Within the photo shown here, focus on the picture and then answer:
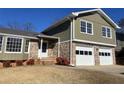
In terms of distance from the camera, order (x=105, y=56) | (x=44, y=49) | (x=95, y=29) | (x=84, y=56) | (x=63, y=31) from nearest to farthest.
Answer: (x=84, y=56), (x=63, y=31), (x=44, y=49), (x=95, y=29), (x=105, y=56)

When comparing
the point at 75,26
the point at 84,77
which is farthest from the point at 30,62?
the point at 84,77

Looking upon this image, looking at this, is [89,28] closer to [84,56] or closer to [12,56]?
[84,56]

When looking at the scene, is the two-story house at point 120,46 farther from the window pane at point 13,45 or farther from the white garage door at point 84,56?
the window pane at point 13,45

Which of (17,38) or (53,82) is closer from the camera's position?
(53,82)

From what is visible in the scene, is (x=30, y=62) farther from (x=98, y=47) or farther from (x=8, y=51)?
(x=98, y=47)

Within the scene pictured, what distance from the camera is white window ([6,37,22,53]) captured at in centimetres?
1705

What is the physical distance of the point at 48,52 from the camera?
20.5m

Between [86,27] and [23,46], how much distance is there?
817 cm

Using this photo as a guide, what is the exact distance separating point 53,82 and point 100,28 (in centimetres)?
1448

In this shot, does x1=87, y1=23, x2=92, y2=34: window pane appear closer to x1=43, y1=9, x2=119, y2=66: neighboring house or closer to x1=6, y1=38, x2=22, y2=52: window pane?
x1=43, y1=9, x2=119, y2=66: neighboring house

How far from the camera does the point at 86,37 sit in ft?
63.7

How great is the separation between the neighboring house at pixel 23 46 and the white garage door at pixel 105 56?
637 cm

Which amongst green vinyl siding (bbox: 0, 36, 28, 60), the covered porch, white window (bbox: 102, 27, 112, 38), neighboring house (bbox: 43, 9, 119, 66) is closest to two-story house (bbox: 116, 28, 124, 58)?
neighboring house (bbox: 43, 9, 119, 66)

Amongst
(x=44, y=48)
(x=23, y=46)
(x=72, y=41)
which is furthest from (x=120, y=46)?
(x=23, y=46)
